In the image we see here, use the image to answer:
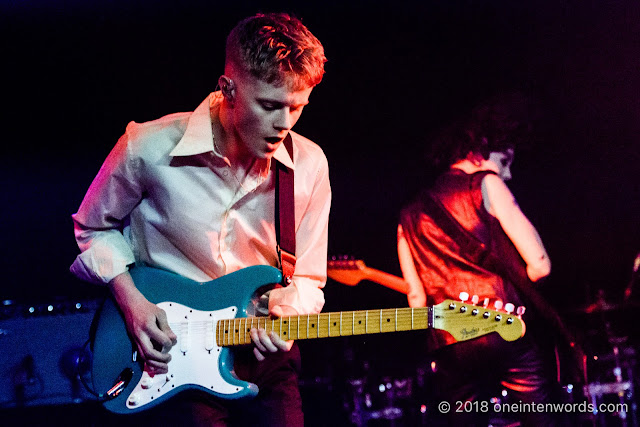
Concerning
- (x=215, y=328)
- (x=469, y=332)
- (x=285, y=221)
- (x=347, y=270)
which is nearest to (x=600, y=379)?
A: (x=347, y=270)

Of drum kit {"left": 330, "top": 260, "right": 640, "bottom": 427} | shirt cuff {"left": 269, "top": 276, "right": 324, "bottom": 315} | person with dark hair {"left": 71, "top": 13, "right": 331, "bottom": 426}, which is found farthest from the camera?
drum kit {"left": 330, "top": 260, "right": 640, "bottom": 427}

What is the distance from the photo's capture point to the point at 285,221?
264cm

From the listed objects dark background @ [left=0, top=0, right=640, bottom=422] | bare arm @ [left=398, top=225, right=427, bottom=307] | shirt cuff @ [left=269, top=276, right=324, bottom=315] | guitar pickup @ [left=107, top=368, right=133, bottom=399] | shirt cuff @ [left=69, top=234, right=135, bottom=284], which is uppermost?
dark background @ [left=0, top=0, right=640, bottom=422]

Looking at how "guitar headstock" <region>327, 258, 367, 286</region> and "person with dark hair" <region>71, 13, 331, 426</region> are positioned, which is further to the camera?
"guitar headstock" <region>327, 258, 367, 286</region>

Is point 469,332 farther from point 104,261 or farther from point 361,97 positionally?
point 361,97

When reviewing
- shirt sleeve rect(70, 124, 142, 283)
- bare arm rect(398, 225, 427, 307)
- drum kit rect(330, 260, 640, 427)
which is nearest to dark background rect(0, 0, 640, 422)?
bare arm rect(398, 225, 427, 307)

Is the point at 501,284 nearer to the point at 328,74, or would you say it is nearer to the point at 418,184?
the point at 418,184

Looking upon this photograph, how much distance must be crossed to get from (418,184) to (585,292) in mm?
1349

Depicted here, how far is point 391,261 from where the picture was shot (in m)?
4.49

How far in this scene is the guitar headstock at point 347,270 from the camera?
4406 mm

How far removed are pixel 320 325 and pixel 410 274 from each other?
2.16m

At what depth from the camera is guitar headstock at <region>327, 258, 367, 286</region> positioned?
4.41 metres

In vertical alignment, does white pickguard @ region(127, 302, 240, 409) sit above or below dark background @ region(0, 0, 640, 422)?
below

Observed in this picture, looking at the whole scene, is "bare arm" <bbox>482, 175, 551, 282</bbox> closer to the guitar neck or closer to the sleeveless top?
the sleeveless top
